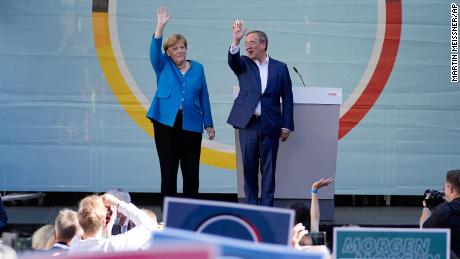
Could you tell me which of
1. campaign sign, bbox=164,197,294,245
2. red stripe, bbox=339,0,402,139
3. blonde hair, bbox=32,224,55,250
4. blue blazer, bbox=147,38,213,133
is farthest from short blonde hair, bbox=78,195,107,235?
red stripe, bbox=339,0,402,139

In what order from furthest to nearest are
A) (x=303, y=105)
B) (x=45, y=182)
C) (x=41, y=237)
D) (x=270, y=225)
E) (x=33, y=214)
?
(x=45, y=182) < (x=33, y=214) < (x=303, y=105) < (x=41, y=237) < (x=270, y=225)

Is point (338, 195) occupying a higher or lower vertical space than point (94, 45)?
lower

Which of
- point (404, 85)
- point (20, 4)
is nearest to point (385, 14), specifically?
point (404, 85)

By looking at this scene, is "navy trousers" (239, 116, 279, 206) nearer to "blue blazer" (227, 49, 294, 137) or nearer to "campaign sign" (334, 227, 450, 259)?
"blue blazer" (227, 49, 294, 137)

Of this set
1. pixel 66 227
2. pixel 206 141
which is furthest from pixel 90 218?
pixel 206 141

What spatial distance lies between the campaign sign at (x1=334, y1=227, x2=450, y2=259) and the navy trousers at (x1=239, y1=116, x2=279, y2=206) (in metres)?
2.76

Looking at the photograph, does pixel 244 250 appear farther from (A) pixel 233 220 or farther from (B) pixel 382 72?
(B) pixel 382 72

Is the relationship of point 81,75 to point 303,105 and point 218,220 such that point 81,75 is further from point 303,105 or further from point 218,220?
point 218,220

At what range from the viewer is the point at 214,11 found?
8000 mm

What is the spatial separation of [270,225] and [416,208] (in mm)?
5473

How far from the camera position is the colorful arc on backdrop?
7914 millimetres

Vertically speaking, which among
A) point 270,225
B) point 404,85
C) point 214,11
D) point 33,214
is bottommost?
point 33,214

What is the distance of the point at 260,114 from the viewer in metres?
6.43

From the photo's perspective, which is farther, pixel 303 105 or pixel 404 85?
pixel 404 85
